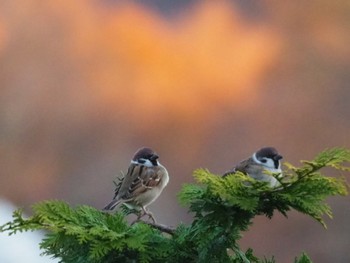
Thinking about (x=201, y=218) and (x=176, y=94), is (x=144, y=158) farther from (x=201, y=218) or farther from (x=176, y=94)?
(x=176, y=94)

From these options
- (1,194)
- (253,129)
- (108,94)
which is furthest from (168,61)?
(1,194)

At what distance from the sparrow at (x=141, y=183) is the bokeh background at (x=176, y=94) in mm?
793

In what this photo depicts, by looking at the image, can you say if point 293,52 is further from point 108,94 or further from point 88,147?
point 88,147

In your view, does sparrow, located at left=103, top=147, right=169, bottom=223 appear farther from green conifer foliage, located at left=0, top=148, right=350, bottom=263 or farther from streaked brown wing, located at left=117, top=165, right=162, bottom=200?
green conifer foliage, located at left=0, top=148, right=350, bottom=263

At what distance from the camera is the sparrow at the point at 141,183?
122 cm

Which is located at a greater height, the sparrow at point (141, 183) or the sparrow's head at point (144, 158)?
the sparrow's head at point (144, 158)

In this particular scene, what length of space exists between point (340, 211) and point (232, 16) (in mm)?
806

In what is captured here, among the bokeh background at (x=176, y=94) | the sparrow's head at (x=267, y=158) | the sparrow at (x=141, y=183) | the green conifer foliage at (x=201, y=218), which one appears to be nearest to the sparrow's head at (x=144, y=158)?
the sparrow at (x=141, y=183)

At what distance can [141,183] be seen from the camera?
1.26 meters

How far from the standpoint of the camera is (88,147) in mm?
2182

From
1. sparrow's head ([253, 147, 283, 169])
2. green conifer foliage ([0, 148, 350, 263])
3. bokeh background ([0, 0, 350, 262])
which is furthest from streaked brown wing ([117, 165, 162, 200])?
bokeh background ([0, 0, 350, 262])

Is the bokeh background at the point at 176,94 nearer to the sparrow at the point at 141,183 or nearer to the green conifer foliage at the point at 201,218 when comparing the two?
the sparrow at the point at 141,183

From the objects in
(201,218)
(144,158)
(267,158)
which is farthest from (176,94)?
(201,218)

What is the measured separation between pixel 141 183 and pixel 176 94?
95 cm
